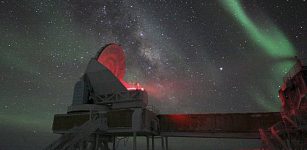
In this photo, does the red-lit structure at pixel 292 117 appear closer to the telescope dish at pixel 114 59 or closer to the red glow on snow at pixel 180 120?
the red glow on snow at pixel 180 120

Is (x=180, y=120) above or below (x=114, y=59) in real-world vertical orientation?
below

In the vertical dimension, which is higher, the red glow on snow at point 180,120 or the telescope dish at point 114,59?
the telescope dish at point 114,59

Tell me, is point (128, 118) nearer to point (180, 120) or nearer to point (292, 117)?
point (180, 120)

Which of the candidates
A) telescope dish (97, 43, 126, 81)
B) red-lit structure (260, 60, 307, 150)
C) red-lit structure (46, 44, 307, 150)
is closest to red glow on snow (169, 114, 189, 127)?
red-lit structure (46, 44, 307, 150)

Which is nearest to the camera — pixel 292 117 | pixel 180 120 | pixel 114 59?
pixel 292 117

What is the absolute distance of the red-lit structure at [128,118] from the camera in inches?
1113

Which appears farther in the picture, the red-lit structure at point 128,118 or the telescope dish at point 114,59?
the telescope dish at point 114,59

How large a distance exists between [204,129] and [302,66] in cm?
1383

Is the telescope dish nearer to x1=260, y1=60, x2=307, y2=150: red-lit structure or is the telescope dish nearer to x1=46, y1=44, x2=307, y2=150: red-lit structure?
x1=46, y1=44, x2=307, y2=150: red-lit structure

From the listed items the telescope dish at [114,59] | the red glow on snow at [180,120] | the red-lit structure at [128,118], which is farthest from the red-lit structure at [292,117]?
the telescope dish at [114,59]

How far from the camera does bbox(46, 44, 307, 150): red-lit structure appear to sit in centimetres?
2827

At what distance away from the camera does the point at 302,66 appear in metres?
24.7

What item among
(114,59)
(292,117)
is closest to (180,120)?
(292,117)

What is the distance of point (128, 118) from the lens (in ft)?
97.3
